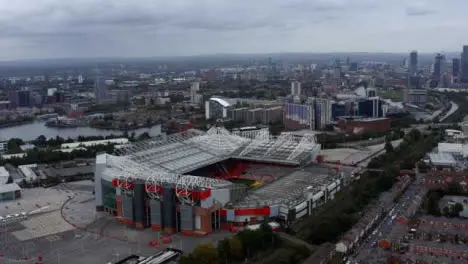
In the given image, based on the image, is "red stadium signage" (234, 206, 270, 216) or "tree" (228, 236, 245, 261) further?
"red stadium signage" (234, 206, 270, 216)

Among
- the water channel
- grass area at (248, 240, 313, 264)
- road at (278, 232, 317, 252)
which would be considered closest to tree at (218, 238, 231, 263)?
grass area at (248, 240, 313, 264)

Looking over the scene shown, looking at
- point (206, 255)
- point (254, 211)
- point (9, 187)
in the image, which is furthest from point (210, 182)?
point (9, 187)

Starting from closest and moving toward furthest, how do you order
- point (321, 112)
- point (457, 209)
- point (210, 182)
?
point (210, 182) → point (457, 209) → point (321, 112)

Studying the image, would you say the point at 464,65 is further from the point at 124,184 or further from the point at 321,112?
the point at 124,184

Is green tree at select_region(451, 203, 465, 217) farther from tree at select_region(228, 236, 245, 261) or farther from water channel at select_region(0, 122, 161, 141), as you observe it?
water channel at select_region(0, 122, 161, 141)

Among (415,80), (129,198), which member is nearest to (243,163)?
(129,198)
